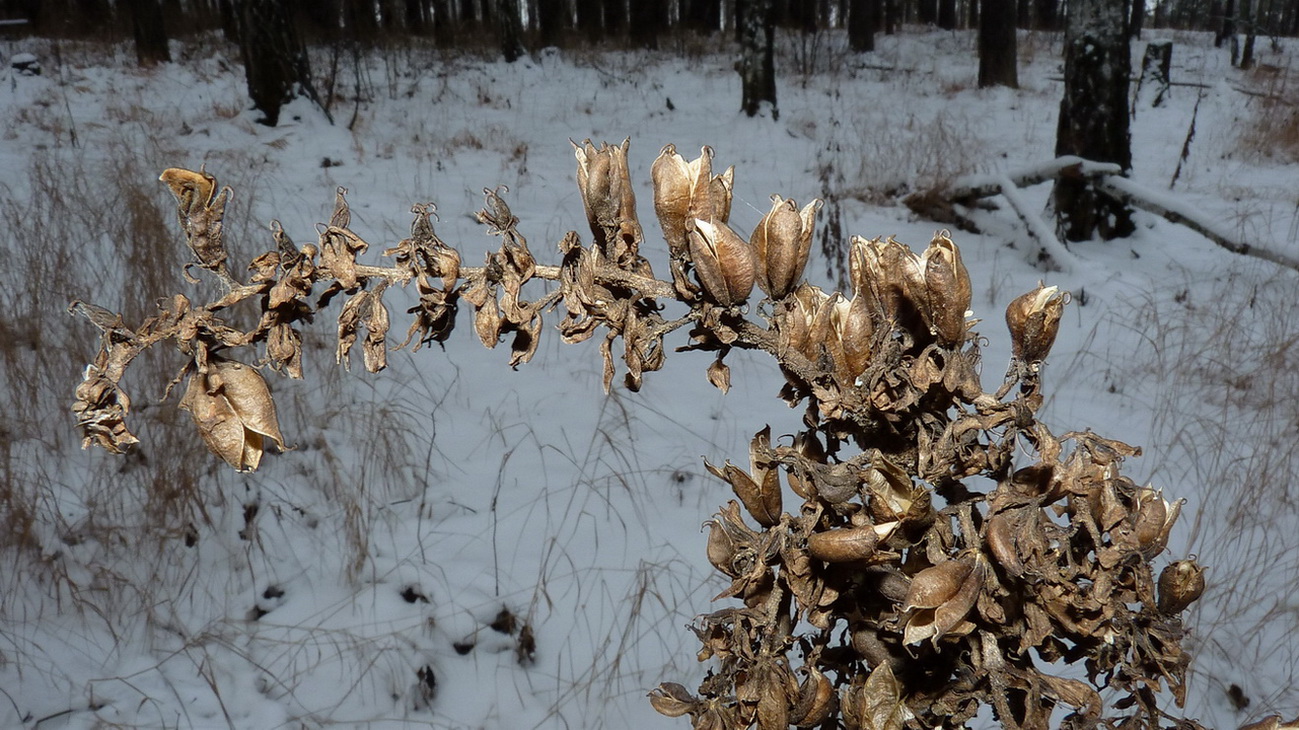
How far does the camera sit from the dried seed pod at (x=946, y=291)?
49 centimetres

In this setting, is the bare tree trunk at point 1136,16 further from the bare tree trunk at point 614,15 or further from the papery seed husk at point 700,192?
the papery seed husk at point 700,192

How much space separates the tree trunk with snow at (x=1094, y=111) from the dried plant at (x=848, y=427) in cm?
519

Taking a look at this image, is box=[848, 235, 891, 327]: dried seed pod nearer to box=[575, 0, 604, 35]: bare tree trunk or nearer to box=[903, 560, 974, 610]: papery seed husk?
box=[903, 560, 974, 610]: papery seed husk

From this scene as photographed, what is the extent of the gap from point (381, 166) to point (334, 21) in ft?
33.5

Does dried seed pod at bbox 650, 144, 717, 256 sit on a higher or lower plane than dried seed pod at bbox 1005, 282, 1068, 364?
higher

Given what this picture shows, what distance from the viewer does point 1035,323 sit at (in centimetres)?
52

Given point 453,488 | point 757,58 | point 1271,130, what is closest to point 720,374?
point 453,488

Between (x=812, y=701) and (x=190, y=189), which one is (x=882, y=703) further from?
(x=190, y=189)

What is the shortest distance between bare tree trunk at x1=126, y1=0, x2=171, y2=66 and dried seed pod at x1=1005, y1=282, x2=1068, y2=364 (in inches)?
477

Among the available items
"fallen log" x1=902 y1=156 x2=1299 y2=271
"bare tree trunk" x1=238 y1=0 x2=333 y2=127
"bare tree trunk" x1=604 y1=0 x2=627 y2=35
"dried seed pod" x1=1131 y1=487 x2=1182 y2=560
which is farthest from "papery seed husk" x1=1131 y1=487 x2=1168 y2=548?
"bare tree trunk" x1=604 y1=0 x2=627 y2=35

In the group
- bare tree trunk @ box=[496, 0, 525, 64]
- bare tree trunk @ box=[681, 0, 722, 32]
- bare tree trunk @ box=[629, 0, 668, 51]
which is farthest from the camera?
bare tree trunk @ box=[681, 0, 722, 32]

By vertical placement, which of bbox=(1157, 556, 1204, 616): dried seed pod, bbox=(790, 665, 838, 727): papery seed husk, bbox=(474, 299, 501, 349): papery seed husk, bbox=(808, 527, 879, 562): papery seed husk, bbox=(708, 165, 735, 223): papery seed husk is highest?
bbox=(708, 165, 735, 223): papery seed husk

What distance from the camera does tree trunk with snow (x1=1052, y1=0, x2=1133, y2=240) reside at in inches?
209

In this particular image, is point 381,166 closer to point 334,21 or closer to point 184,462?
point 184,462
